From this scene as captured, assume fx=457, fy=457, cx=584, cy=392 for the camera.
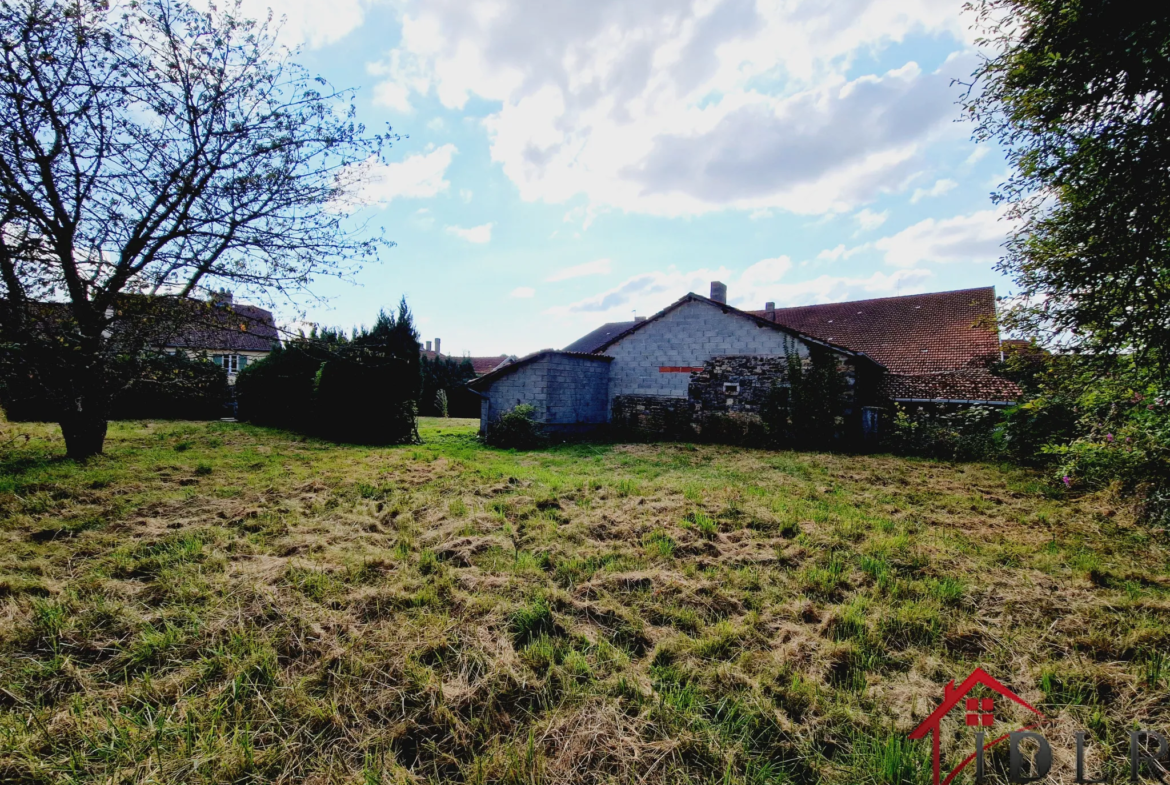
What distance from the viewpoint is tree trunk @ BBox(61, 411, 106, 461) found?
7.93m

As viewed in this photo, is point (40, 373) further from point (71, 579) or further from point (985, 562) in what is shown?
point (985, 562)

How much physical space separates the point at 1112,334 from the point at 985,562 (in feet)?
8.98

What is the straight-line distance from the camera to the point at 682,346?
1500cm

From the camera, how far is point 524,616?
3.24 metres

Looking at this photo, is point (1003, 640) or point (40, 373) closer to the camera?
point (1003, 640)

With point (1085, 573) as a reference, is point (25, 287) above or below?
above

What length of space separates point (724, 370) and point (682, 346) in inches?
62.0

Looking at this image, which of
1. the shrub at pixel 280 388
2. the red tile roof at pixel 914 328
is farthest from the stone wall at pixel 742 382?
the shrub at pixel 280 388

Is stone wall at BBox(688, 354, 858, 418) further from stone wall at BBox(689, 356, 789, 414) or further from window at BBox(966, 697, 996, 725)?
window at BBox(966, 697, 996, 725)

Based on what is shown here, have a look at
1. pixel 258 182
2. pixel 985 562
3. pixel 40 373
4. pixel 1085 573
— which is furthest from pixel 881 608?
pixel 40 373

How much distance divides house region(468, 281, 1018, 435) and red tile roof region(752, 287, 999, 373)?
54 mm

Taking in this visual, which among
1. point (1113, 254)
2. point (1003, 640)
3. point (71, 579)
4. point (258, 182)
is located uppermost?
point (258, 182)

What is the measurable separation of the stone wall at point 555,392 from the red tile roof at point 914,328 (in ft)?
25.7

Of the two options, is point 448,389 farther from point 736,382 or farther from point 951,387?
point 951,387
